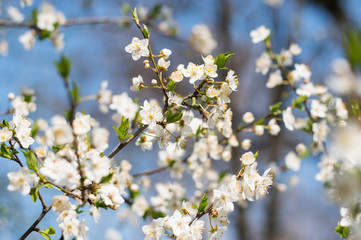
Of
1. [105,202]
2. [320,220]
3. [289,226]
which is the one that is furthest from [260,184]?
[320,220]

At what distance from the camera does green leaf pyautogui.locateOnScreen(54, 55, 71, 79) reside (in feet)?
3.15

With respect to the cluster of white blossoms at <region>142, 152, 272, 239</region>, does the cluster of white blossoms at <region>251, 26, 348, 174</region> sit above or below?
above

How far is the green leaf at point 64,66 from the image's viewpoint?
0.96 m

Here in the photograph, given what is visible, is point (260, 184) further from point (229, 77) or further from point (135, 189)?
point (135, 189)

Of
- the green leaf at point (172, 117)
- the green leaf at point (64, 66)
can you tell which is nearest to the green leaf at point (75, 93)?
the green leaf at point (64, 66)

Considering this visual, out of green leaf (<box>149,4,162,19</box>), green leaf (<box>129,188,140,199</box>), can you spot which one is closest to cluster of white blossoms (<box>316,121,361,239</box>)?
green leaf (<box>129,188,140,199</box>)

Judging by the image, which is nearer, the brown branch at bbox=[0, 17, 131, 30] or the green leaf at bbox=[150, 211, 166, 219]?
the green leaf at bbox=[150, 211, 166, 219]

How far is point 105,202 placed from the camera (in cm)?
134

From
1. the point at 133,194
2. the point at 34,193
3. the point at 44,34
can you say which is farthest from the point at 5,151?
the point at 44,34

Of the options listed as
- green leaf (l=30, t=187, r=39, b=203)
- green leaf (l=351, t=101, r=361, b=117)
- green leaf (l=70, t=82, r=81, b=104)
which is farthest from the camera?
green leaf (l=351, t=101, r=361, b=117)

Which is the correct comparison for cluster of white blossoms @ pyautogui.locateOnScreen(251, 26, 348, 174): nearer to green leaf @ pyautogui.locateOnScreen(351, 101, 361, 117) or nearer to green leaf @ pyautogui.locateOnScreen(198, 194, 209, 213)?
green leaf @ pyautogui.locateOnScreen(351, 101, 361, 117)

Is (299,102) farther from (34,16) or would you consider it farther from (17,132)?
(34,16)

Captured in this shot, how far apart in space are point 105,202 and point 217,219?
462 mm

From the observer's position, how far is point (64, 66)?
964mm
